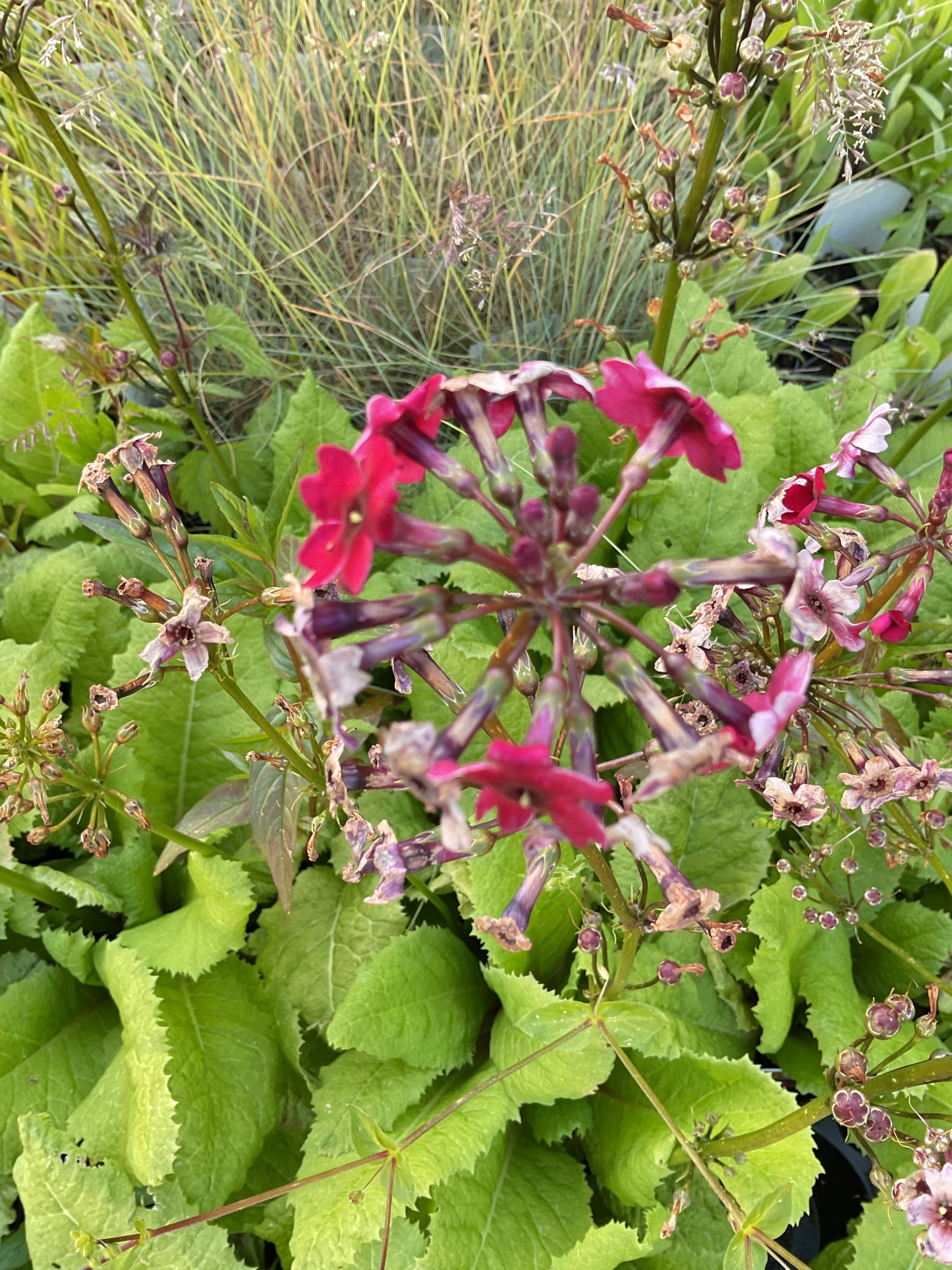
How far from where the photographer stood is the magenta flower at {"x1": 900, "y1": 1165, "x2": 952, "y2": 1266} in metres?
1.06

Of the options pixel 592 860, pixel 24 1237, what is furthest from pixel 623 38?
pixel 24 1237

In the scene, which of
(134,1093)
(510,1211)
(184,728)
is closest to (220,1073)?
(134,1093)

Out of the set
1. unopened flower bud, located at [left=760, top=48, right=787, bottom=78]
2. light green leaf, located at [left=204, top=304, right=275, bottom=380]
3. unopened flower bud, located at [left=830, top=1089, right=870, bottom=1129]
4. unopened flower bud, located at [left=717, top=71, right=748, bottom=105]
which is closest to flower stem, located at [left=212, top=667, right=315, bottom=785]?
unopened flower bud, located at [left=830, top=1089, right=870, bottom=1129]

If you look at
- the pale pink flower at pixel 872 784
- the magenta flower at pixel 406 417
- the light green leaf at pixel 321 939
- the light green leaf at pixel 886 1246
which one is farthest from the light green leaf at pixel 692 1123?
the magenta flower at pixel 406 417

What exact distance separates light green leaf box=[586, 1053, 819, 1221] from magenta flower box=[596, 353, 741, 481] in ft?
3.97

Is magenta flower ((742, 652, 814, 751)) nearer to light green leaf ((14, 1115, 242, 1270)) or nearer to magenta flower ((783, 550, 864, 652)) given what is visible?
magenta flower ((783, 550, 864, 652))

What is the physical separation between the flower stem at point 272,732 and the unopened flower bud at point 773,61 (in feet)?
4.27

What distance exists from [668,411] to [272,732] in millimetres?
745

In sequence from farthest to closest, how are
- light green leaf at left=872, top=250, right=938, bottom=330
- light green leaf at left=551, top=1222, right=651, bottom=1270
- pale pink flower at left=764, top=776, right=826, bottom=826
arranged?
light green leaf at left=872, top=250, right=938, bottom=330, light green leaf at left=551, top=1222, right=651, bottom=1270, pale pink flower at left=764, top=776, right=826, bottom=826

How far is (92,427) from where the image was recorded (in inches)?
102

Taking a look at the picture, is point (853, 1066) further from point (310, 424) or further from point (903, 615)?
point (310, 424)

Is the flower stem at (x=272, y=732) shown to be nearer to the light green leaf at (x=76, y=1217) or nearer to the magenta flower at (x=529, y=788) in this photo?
the magenta flower at (x=529, y=788)

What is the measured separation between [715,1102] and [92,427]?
2.36 meters

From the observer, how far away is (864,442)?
3.96 feet
